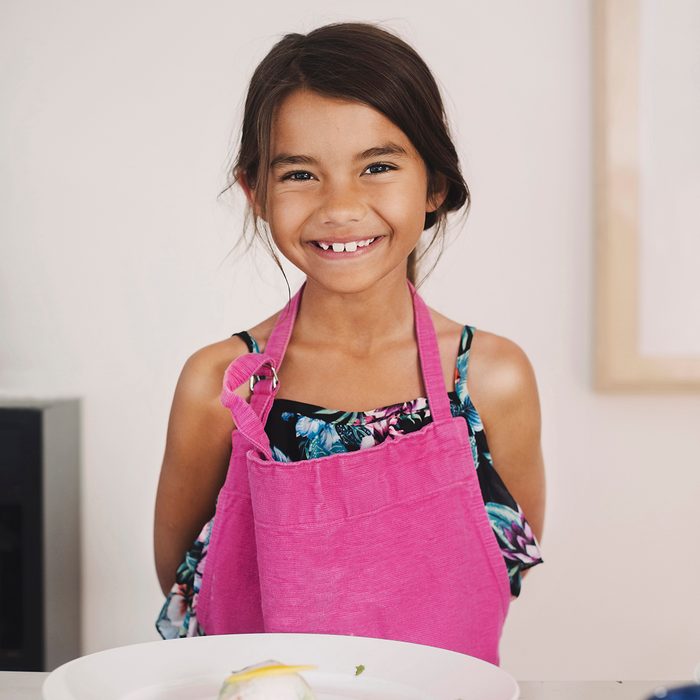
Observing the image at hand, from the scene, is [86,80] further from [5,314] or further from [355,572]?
[355,572]

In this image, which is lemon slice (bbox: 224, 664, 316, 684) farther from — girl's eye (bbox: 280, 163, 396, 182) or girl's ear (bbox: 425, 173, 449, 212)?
girl's ear (bbox: 425, 173, 449, 212)

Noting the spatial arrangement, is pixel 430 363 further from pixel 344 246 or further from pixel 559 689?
pixel 559 689

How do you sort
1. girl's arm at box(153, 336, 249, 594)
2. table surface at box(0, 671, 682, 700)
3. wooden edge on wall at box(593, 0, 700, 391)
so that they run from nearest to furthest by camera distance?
table surface at box(0, 671, 682, 700) < girl's arm at box(153, 336, 249, 594) < wooden edge on wall at box(593, 0, 700, 391)

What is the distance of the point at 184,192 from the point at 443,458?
117cm

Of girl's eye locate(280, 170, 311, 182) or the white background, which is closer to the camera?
girl's eye locate(280, 170, 311, 182)

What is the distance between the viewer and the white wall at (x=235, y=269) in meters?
1.83

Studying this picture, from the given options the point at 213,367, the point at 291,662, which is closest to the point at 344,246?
the point at 213,367

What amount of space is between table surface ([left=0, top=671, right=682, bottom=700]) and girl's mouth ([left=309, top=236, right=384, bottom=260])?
434 millimetres

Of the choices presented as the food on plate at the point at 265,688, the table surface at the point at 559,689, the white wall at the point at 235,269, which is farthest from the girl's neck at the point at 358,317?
the white wall at the point at 235,269

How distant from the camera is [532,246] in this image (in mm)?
1849

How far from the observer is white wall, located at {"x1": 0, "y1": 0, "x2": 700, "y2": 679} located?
72.2 inches

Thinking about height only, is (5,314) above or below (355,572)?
above

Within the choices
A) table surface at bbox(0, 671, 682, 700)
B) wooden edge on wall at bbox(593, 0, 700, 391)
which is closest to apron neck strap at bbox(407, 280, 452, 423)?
table surface at bbox(0, 671, 682, 700)

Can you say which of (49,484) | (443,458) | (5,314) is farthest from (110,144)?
(443,458)
